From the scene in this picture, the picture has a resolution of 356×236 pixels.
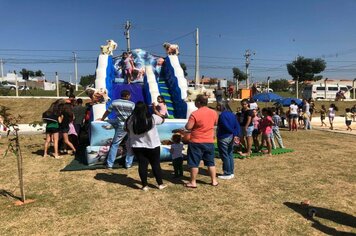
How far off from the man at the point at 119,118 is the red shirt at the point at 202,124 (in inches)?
76.6

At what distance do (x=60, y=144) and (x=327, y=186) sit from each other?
680cm

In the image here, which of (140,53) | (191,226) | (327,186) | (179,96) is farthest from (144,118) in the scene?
(140,53)

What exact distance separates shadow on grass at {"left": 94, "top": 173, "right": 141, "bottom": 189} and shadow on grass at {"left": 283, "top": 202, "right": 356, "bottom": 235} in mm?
2681

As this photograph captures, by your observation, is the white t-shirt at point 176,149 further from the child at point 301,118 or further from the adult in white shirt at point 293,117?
the child at point 301,118

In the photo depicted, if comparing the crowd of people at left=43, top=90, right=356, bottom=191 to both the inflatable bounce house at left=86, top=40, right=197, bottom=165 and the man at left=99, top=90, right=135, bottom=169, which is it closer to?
the man at left=99, top=90, right=135, bottom=169

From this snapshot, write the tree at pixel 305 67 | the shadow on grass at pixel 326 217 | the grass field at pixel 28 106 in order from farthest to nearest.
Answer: the tree at pixel 305 67 < the grass field at pixel 28 106 < the shadow on grass at pixel 326 217

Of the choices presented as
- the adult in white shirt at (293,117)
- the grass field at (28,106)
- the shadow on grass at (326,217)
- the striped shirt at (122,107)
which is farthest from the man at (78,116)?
the grass field at (28,106)

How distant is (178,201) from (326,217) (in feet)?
6.99

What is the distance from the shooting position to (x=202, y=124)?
568 centimetres

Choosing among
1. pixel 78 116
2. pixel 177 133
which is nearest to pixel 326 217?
pixel 177 133

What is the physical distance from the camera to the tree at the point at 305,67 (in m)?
59.7

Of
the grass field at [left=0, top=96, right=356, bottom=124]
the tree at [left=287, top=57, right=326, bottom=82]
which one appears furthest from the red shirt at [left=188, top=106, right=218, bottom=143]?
the tree at [left=287, top=57, right=326, bottom=82]

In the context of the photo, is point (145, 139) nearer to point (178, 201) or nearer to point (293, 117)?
point (178, 201)

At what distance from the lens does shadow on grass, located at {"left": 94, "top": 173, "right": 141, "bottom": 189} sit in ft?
20.4
